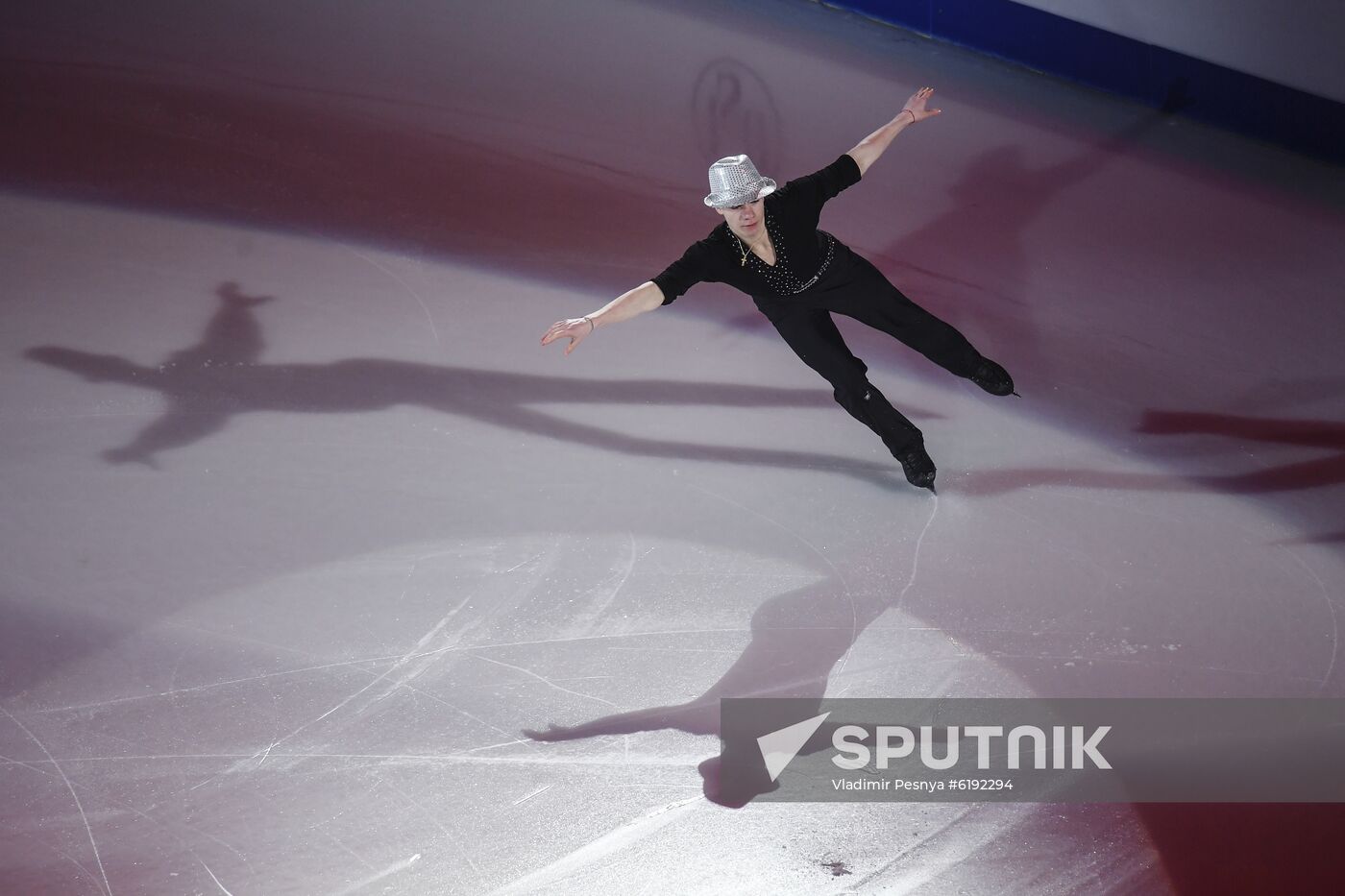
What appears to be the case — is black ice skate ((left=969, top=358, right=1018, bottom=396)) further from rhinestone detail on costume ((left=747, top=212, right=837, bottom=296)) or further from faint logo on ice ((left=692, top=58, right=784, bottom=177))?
faint logo on ice ((left=692, top=58, right=784, bottom=177))

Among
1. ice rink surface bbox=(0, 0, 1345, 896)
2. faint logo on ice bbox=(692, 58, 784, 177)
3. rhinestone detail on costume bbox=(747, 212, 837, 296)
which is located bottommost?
ice rink surface bbox=(0, 0, 1345, 896)

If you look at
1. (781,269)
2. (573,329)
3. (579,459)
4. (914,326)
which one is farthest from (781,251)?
(579,459)

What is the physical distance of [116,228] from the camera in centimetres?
489

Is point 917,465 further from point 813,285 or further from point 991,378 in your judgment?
point 813,285

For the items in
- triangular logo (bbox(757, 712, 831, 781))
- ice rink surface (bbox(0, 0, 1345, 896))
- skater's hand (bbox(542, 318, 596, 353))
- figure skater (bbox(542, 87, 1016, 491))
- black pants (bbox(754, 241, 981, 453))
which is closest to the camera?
ice rink surface (bbox(0, 0, 1345, 896))

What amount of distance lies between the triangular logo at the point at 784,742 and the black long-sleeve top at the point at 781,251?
1.22 meters

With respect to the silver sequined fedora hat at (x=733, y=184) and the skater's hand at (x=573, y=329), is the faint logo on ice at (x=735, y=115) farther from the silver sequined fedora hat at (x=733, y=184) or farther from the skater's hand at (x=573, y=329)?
the skater's hand at (x=573, y=329)

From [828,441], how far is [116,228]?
9.99ft

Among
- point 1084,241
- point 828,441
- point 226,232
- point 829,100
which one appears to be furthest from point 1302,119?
point 226,232

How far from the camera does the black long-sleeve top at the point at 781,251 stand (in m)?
3.38

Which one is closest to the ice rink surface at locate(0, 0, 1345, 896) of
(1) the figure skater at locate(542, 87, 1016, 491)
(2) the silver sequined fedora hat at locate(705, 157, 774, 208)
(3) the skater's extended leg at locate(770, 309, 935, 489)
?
(3) the skater's extended leg at locate(770, 309, 935, 489)

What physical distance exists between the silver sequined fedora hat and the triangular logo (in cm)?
135

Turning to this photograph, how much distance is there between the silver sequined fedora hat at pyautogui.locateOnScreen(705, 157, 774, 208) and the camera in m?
3.21

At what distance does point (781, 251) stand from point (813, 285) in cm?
16
